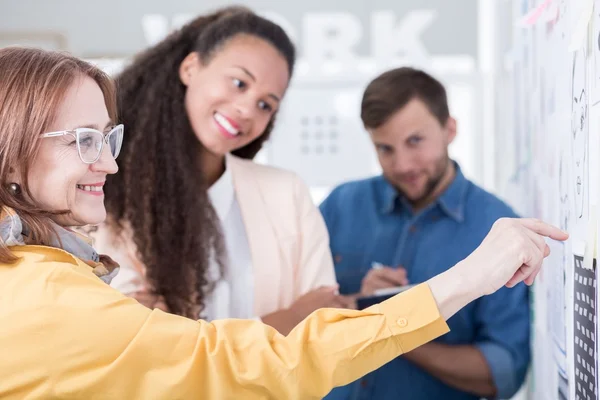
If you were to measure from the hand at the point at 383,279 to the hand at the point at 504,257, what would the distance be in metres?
0.78

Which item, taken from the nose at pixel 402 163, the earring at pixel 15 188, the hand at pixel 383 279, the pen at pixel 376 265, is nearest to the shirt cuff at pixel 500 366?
the hand at pixel 383 279

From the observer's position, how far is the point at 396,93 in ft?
6.79

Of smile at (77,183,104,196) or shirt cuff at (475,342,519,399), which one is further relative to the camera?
shirt cuff at (475,342,519,399)

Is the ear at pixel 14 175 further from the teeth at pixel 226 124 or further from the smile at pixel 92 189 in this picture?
the teeth at pixel 226 124

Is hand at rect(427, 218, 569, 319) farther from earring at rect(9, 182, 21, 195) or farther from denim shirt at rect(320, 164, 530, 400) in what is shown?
denim shirt at rect(320, 164, 530, 400)

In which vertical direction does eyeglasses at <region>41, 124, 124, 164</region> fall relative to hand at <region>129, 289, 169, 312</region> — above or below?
above

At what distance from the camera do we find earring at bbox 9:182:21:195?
3.77ft

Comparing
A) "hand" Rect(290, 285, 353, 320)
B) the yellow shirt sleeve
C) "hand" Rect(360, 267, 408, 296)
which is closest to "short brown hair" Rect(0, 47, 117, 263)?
the yellow shirt sleeve

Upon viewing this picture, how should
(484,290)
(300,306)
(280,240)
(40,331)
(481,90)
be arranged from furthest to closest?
(481,90), (280,240), (300,306), (484,290), (40,331)

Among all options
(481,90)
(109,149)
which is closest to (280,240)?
(109,149)

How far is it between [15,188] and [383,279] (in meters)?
1.05

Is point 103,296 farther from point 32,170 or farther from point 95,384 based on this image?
point 32,170

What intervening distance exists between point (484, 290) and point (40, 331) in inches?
23.8

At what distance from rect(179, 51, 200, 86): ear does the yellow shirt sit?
0.88 meters
